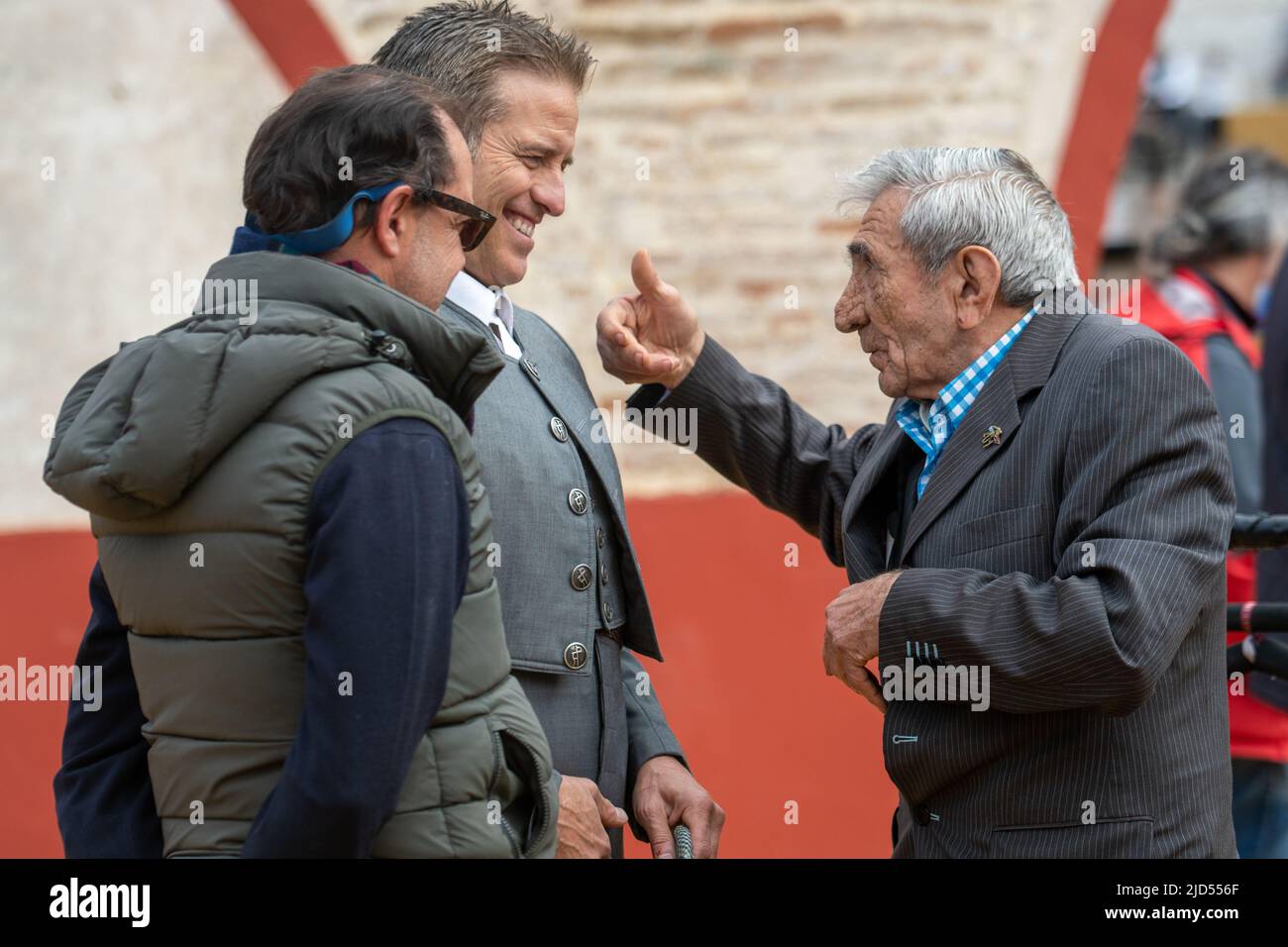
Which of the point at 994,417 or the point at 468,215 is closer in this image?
the point at 468,215

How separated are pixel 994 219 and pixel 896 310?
0.78ft

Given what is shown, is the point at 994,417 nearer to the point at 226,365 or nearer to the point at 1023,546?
the point at 1023,546

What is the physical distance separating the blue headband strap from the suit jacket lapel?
43.6 inches

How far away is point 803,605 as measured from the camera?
4762 millimetres

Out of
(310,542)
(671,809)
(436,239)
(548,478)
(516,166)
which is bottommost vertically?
(671,809)

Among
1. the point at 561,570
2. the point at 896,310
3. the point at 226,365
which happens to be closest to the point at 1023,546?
the point at 896,310

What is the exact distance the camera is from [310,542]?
1.75 metres

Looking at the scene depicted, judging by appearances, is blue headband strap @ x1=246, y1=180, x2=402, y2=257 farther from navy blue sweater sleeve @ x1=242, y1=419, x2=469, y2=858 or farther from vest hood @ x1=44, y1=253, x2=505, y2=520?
navy blue sweater sleeve @ x1=242, y1=419, x2=469, y2=858

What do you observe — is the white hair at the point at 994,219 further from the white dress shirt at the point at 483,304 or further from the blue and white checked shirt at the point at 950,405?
the white dress shirt at the point at 483,304

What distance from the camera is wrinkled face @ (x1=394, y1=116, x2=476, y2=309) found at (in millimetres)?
2057

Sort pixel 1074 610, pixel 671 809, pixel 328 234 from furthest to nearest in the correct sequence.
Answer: pixel 671 809 < pixel 1074 610 < pixel 328 234

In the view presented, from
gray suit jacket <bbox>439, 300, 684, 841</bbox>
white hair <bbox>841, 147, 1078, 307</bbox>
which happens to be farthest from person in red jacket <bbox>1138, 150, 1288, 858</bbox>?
gray suit jacket <bbox>439, 300, 684, 841</bbox>
